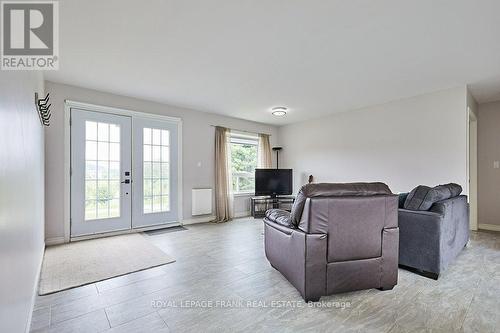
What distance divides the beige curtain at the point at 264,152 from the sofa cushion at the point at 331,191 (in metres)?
4.27

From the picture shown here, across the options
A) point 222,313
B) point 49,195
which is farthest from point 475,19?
point 49,195

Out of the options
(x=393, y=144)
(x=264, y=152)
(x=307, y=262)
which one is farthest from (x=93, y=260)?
(x=393, y=144)

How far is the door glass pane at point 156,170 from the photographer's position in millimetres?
4590

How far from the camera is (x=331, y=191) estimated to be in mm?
2076

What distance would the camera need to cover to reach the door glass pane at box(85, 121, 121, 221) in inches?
157

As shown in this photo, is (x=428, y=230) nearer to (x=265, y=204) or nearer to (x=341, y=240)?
(x=341, y=240)

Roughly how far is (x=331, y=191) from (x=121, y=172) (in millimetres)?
3714

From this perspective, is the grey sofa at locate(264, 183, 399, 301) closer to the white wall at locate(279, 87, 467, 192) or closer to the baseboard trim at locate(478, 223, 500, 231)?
the white wall at locate(279, 87, 467, 192)

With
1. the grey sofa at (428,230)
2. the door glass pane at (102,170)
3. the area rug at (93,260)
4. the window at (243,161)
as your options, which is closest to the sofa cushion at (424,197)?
the grey sofa at (428,230)

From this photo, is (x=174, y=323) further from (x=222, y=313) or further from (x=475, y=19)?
(x=475, y=19)

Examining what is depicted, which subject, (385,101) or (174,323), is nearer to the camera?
(174,323)

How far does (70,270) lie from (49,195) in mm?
1559

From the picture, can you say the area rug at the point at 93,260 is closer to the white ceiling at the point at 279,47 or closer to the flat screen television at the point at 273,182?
the white ceiling at the point at 279,47

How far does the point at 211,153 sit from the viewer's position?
5.51 m
